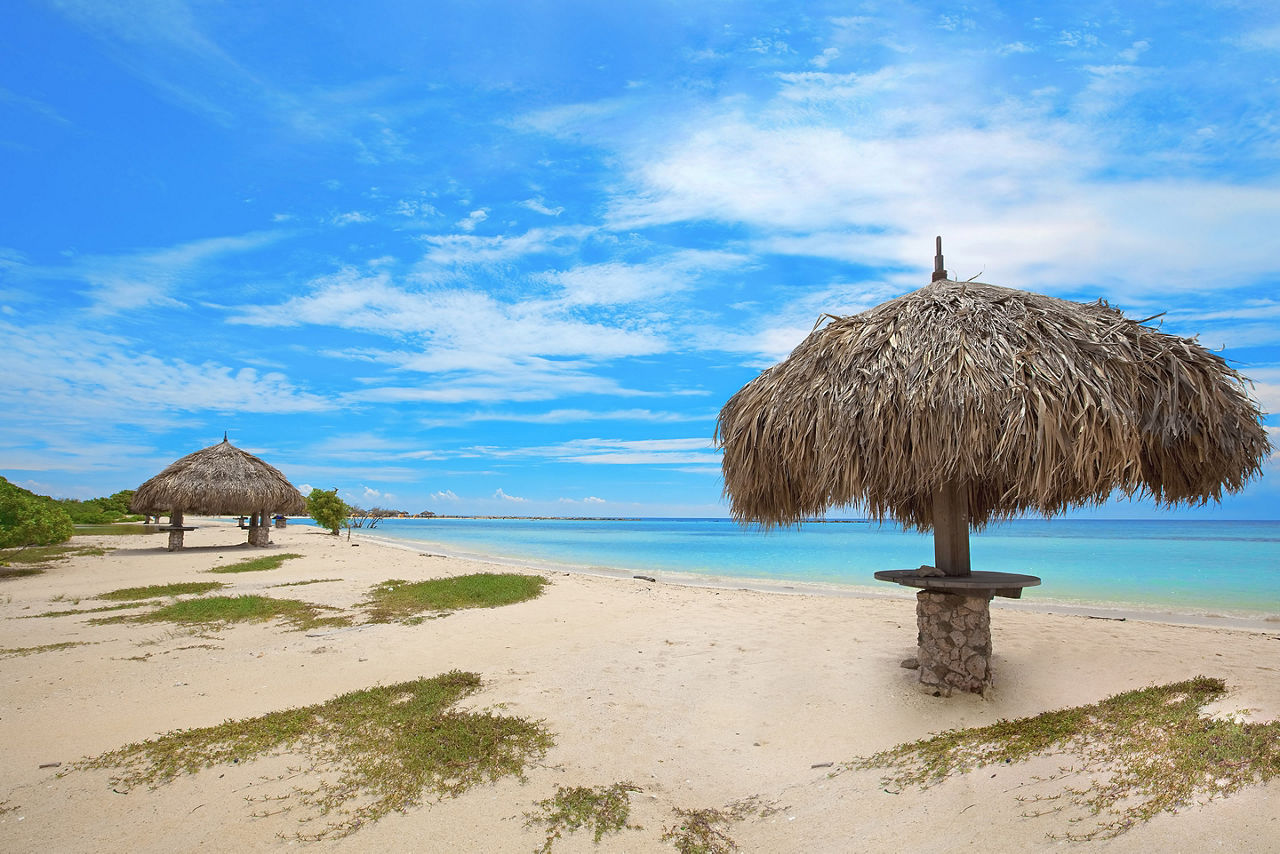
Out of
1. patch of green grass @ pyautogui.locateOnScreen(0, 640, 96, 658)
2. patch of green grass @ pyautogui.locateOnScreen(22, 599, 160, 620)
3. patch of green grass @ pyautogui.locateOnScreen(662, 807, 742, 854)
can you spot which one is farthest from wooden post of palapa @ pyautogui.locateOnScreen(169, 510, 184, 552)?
patch of green grass @ pyautogui.locateOnScreen(662, 807, 742, 854)

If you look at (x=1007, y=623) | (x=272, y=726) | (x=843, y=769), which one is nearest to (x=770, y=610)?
(x=1007, y=623)

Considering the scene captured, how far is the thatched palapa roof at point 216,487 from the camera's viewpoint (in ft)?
60.8

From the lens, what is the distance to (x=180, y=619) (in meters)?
8.73

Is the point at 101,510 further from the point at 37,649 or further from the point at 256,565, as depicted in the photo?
the point at 37,649

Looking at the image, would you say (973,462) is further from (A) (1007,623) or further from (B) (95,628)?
(B) (95,628)

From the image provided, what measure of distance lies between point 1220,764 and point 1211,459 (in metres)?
2.75

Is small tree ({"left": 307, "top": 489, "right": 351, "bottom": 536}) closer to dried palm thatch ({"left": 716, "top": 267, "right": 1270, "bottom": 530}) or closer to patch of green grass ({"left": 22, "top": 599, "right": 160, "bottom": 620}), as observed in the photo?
patch of green grass ({"left": 22, "top": 599, "right": 160, "bottom": 620})

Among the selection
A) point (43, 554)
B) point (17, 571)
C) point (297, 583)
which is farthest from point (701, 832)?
point (43, 554)

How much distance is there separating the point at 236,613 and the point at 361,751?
6.34 m

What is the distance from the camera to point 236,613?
30.0 ft

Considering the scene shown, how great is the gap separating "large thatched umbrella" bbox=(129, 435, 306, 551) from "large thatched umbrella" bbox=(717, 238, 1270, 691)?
61.7 feet

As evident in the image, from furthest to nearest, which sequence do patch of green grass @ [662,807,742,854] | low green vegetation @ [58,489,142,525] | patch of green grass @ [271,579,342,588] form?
low green vegetation @ [58,489,142,525], patch of green grass @ [271,579,342,588], patch of green grass @ [662,807,742,854]

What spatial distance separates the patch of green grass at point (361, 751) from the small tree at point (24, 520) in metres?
13.5

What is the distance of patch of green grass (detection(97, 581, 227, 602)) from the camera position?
10.8 metres
